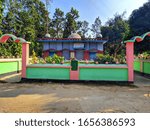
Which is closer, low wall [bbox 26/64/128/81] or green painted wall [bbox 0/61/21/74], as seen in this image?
low wall [bbox 26/64/128/81]

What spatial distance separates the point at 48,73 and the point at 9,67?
4886mm

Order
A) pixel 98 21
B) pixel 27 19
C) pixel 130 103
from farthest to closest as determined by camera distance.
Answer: pixel 98 21
pixel 27 19
pixel 130 103

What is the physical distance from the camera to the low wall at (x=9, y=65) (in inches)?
598

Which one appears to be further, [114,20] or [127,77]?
[114,20]

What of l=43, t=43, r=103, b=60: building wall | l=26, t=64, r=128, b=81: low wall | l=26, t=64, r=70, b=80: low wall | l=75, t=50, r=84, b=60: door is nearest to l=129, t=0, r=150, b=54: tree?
l=26, t=64, r=128, b=81: low wall

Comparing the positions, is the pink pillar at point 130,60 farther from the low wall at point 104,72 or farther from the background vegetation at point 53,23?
the background vegetation at point 53,23

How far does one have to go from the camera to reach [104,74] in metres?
12.7

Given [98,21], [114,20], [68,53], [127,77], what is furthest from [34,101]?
[98,21]

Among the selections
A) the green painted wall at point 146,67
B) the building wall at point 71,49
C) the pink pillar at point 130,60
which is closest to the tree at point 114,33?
the building wall at point 71,49

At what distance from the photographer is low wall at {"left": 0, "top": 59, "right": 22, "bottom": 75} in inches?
598

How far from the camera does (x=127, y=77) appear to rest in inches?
495

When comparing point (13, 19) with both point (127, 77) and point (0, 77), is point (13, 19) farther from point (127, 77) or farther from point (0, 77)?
point (127, 77)

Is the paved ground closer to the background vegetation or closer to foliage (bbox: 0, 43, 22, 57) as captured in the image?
the background vegetation

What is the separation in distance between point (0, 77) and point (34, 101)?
7.72 m
